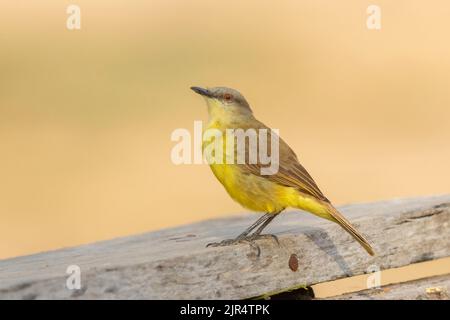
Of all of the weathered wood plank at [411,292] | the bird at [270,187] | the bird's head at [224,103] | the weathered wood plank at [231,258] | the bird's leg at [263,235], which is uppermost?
the bird's head at [224,103]

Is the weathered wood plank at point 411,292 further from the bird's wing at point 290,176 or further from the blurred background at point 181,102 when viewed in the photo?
the blurred background at point 181,102

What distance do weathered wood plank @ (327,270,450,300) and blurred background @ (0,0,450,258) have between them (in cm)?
613

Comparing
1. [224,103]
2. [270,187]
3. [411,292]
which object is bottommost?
[411,292]

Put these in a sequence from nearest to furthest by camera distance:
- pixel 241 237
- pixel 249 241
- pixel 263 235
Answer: pixel 249 241 → pixel 263 235 → pixel 241 237

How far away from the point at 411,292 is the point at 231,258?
0.80 m

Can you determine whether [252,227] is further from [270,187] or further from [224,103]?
[224,103]

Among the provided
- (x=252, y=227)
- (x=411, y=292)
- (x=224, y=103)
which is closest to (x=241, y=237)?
(x=252, y=227)

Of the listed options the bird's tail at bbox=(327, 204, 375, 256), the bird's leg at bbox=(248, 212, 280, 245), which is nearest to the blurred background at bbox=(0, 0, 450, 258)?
the bird's leg at bbox=(248, 212, 280, 245)

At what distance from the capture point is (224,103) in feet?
18.4

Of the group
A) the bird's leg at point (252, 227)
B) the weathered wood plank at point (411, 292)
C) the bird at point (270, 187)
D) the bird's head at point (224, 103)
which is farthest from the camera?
the bird's head at point (224, 103)

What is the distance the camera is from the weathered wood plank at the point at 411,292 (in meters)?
4.04

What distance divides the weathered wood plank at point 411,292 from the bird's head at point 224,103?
5.53 feet

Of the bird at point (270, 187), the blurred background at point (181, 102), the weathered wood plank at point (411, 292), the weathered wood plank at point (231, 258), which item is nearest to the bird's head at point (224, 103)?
the bird at point (270, 187)
